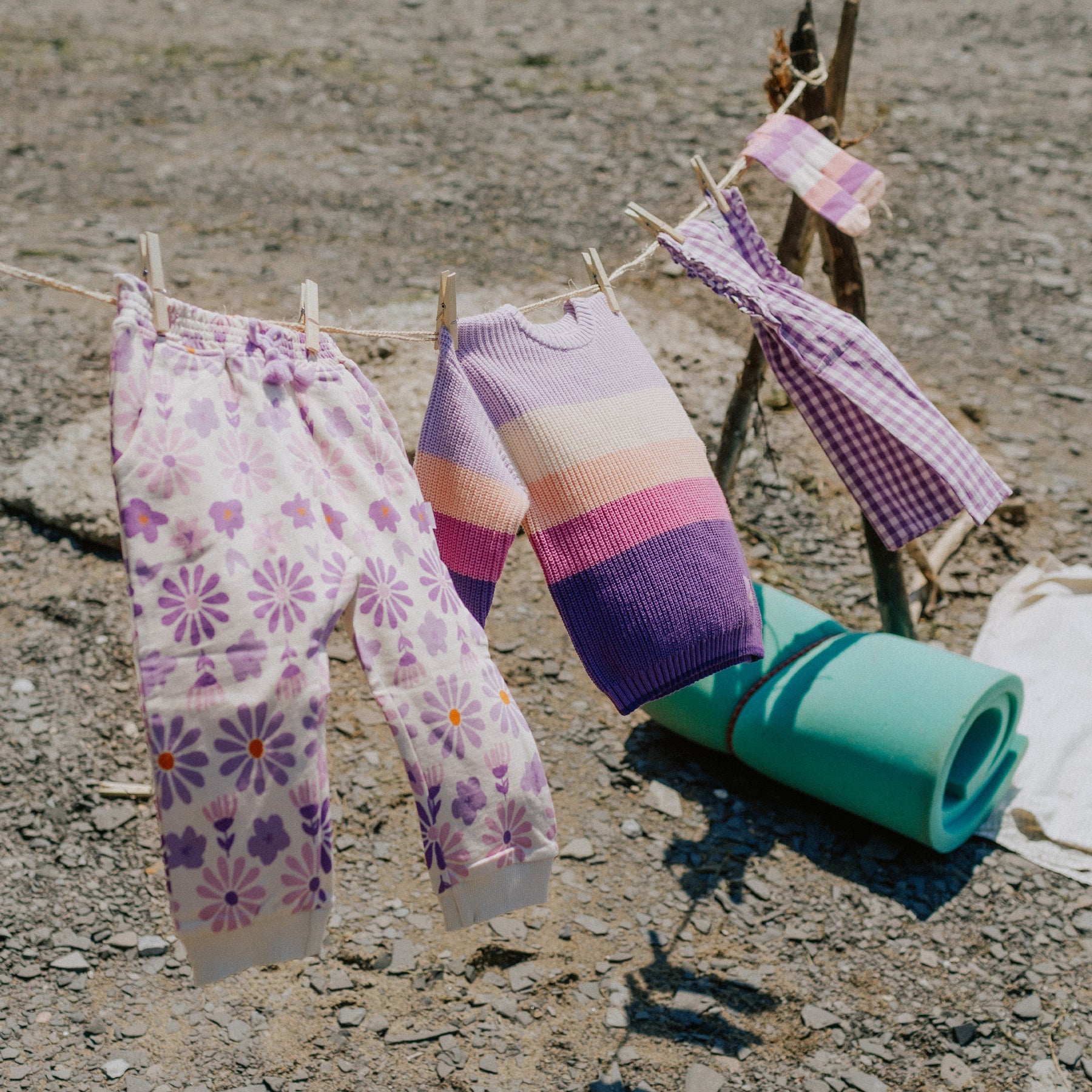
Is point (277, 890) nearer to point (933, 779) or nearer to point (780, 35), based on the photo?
point (933, 779)

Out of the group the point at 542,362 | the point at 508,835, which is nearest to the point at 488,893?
the point at 508,835

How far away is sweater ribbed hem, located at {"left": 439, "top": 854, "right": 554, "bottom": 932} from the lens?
1.92m

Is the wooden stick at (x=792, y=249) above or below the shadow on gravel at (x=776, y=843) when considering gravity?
above

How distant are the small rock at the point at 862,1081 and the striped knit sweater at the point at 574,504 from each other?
1353mm

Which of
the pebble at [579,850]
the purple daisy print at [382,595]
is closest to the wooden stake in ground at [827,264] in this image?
the pebble at [579,850]

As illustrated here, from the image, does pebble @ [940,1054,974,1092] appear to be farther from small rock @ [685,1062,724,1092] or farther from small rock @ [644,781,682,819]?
small rock @ [644,781,682,819]

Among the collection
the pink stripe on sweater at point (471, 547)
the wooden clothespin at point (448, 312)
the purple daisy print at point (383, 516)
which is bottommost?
the pink stripe on sweater at point (471, 547)

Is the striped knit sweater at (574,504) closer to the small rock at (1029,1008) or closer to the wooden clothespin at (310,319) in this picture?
the wooden clothespin at (310,319)

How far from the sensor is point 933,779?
320 cm

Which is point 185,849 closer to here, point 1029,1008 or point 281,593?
point 281,593

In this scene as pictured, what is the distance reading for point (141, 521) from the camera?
1.73 meters

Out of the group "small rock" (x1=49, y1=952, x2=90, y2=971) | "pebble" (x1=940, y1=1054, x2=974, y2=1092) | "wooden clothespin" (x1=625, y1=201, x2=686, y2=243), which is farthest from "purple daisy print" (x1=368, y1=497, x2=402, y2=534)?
"pebble" (x1=940, y1=1054, x2=974, y2=1092)

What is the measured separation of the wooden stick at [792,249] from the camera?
3.10 meters

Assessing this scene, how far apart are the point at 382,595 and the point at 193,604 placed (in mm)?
323
